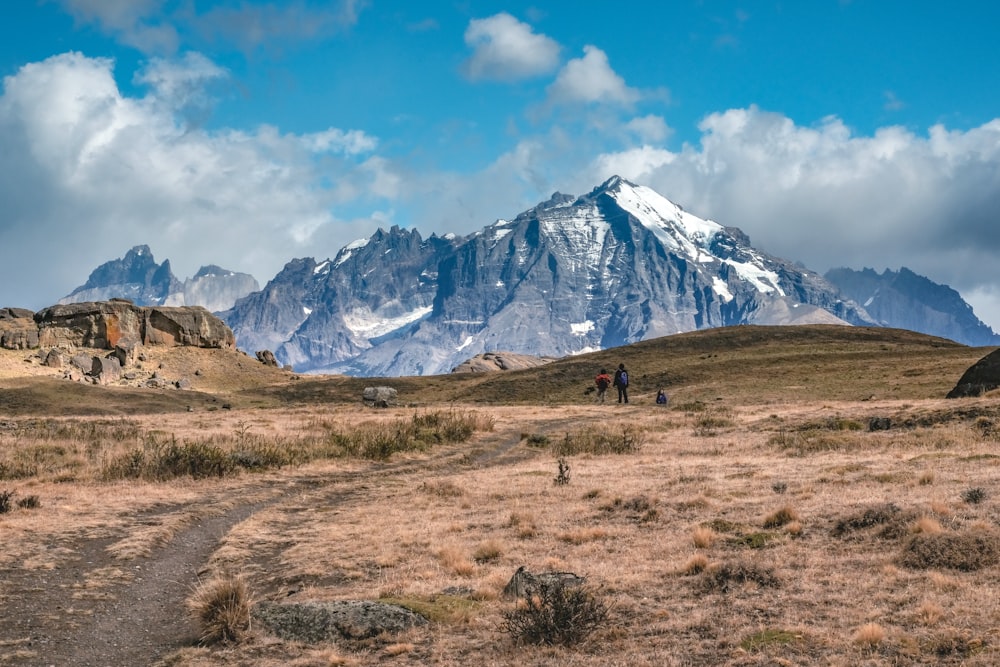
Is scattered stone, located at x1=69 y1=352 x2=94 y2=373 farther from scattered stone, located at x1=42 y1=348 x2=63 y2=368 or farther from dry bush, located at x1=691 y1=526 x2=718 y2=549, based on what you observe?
dry bush, located at x1=691 y1=526 x2=718 y2=549

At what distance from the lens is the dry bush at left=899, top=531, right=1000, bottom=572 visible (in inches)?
416

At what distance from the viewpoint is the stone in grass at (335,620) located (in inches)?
390

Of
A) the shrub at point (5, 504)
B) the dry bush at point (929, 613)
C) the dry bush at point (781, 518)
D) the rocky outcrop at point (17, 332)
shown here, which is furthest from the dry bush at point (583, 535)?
the rocky outcrop at point (17, 332)

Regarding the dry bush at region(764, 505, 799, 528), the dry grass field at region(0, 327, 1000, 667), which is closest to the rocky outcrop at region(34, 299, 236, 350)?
the dry grass field at region(0, 327, 1000, 667)

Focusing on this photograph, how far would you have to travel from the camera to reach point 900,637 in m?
8.41

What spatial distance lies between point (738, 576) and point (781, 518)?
3447 mm

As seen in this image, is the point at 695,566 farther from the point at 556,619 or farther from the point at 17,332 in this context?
the point at 17,332

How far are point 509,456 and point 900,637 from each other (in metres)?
22.5

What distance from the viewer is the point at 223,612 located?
9977mm

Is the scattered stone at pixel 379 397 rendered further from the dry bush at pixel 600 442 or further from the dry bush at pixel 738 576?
the dry bush at pixel 738 576

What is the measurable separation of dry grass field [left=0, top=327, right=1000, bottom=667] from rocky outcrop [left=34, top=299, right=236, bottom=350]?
59.2m

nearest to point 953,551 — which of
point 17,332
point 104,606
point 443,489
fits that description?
point 104,606

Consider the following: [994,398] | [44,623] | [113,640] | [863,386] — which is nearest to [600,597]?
[113,640]

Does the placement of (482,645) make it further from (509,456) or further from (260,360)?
(260,360)
